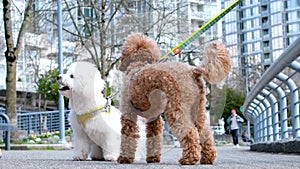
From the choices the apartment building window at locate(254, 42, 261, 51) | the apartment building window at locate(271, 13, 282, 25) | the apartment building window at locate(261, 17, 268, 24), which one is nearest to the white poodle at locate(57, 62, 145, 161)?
the apartment building window at locate(271, 13, 282, 25)

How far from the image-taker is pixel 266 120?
32.8ft

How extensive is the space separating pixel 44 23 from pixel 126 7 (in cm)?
365

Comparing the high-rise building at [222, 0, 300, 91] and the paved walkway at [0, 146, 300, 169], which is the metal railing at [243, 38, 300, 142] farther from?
the high-rise building at [222, 0, 300, 91]

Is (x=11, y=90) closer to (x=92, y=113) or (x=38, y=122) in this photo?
(x=38, y=122)

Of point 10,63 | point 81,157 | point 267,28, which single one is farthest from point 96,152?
point 267,28

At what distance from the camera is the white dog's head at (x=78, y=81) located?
5719mm

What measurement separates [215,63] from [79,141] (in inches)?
76.3

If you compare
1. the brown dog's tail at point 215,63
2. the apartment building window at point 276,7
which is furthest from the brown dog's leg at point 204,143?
the apartment building window at point 276,7

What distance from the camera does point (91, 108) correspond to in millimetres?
5754

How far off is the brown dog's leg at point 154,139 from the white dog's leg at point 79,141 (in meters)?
1.02

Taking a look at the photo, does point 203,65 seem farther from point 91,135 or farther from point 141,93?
point 91,135

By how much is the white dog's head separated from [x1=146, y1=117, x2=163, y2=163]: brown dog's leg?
0.92 meters

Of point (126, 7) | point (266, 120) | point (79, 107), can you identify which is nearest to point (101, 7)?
point (126, 7)

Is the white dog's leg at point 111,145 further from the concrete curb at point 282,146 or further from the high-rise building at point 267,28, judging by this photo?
the high-rise building at point 267,28
